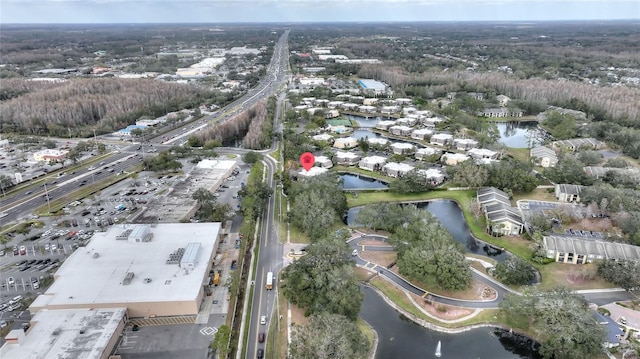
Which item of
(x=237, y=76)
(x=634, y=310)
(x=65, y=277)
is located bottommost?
(x=634, y=310)

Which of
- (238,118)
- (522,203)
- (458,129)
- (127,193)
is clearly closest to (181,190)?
(127,193)

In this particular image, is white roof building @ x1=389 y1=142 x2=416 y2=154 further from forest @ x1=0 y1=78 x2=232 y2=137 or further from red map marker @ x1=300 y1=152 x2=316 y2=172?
forest @ x1=0 y1=78 x2=232 y2=137

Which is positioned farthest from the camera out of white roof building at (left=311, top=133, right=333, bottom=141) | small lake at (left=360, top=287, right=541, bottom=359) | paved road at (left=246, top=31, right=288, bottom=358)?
white roof building at (left=311, top=133, right=333, bottom=141)

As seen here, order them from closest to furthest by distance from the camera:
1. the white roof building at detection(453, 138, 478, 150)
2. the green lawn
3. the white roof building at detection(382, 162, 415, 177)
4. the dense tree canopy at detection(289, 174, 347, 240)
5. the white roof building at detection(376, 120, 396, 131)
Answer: the dense tree canopy at detection(289, 174, 347, 240) < the green lawn < the white roof building at detection(382, 162, 415, 177) < the white roof building at detection(453, 138, 478, 150) < the white roof building at detection(376, 120, 396, 131)

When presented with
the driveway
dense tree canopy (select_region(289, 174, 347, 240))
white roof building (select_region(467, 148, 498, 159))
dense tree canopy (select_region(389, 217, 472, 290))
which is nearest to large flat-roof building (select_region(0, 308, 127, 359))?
dense tree canopy (select_region(289, 174, 347, 240))

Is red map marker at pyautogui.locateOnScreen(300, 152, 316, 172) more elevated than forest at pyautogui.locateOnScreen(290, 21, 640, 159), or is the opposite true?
forest at pyautogui.locateOnScreen(290, 21, 640, 159)

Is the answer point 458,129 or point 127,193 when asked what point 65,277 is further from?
point 458,129

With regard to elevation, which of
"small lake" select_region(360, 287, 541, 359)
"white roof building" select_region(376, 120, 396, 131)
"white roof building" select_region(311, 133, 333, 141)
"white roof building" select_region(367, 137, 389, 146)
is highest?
"white roof building" select_region(376, 120, 396, 131)
